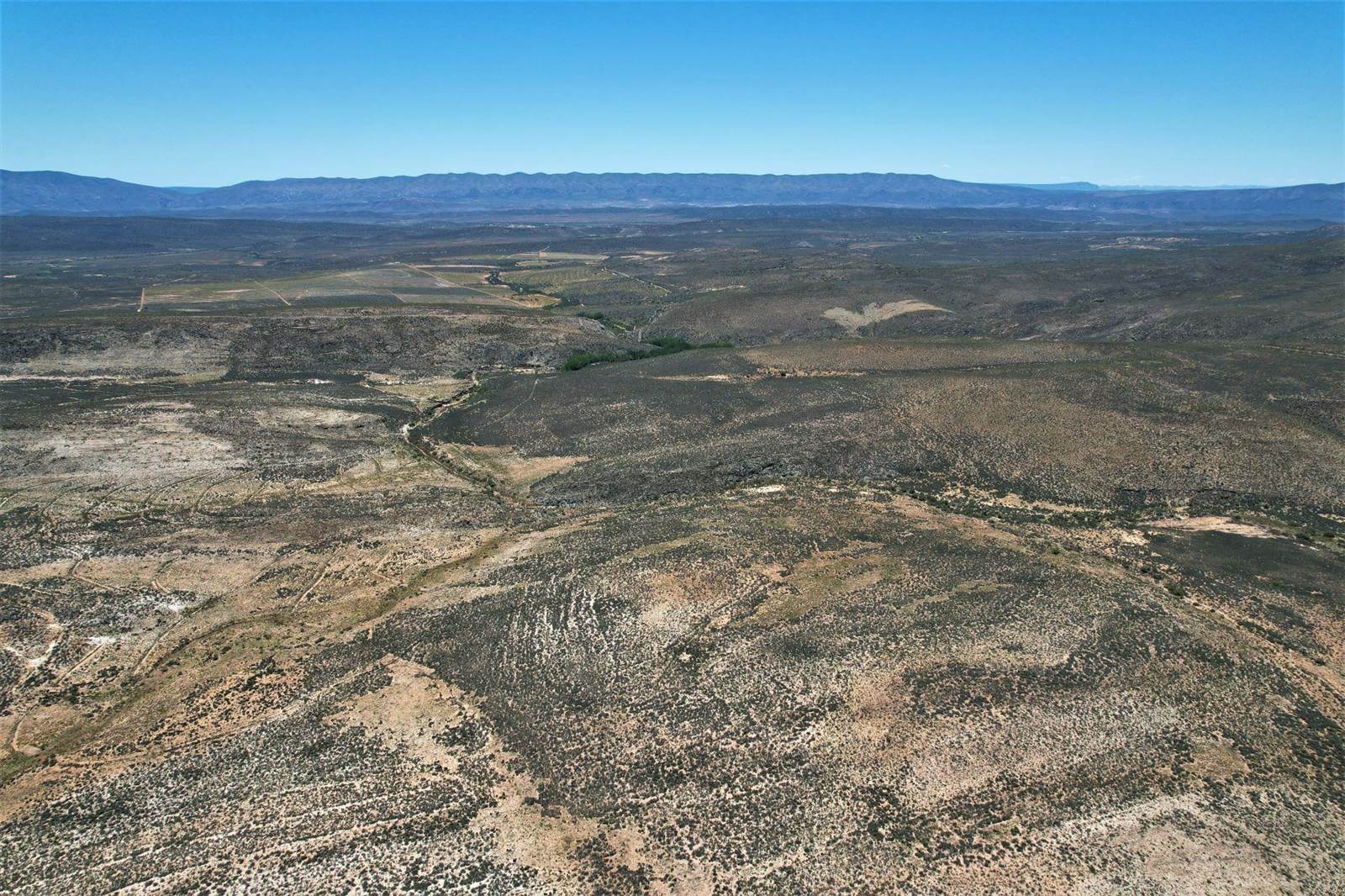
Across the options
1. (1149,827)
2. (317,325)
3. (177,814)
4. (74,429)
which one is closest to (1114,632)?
(1149,827)

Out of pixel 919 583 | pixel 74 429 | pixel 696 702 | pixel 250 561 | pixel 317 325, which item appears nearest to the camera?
pixel 696 702

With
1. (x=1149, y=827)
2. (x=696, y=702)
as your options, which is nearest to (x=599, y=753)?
(x=696, y=702)

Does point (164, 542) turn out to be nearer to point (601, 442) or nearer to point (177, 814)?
point (177, 814)

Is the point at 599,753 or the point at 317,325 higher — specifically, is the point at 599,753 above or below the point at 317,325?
below

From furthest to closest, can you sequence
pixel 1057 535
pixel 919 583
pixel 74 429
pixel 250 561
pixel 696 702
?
pixel 74 429, pixel 1057 535, pixel 250 561, pixel 919 583, pixel 696 702

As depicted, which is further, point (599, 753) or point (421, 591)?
point (421, 591)

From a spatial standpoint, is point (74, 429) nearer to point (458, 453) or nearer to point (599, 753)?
point (458, 453)
